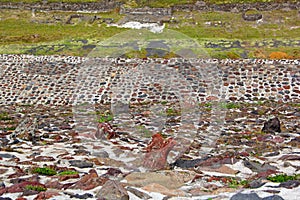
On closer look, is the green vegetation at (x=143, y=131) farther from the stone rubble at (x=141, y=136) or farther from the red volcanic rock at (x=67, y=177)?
the red volcanic rock at (x=67, y=177)

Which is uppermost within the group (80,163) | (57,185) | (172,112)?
(57,185)

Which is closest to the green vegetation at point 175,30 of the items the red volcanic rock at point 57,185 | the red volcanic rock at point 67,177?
the red volcanic rock at point 67,177

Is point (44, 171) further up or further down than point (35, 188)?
further down

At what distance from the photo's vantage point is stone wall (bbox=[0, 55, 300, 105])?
1673 centimetres

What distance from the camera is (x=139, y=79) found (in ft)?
58.7

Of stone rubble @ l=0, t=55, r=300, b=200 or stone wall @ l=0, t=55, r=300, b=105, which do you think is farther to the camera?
stone wall @ l=0, t=55, r=300, b=105

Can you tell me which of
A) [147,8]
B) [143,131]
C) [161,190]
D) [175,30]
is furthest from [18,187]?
[147,8]

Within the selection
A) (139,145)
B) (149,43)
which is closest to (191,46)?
(149,43)

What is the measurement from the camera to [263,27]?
77.9ft

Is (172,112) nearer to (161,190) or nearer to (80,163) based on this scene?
(80,163)

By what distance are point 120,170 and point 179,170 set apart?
98 cm

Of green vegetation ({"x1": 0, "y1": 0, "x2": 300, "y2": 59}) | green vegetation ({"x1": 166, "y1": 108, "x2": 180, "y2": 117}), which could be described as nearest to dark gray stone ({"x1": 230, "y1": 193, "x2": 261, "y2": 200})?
green vegetation ({"x1": 166, "y1": 108, "x2": 180, "y2": 117})

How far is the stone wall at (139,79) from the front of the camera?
54.9 feet

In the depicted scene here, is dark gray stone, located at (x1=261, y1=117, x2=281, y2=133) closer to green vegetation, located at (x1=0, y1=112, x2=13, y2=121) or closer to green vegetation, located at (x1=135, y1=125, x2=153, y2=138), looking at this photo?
green vegetation, located at (x1=135, y1=125, x2=153, y2=138)
